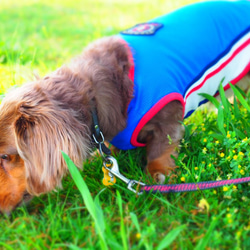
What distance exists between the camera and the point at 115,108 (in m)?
1.99

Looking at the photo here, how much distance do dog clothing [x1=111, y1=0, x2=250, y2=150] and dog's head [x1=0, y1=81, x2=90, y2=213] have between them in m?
0.44

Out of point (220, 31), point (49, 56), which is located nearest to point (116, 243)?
point (220, 31)

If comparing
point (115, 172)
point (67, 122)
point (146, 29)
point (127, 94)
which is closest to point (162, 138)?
point (127, 94)

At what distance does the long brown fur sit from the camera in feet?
5.60

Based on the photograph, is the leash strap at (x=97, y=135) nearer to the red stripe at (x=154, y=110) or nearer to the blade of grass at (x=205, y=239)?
the red stripe at (x=154, y=110)

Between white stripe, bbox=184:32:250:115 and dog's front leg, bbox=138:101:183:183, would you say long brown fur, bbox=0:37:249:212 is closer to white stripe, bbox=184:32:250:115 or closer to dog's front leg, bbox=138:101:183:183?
dog's front leg, bbox=138:101:183:183

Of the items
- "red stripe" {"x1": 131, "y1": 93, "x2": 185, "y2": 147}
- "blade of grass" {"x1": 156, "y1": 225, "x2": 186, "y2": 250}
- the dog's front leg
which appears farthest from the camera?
the dog's front leg

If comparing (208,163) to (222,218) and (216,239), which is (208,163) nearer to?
(222,218)

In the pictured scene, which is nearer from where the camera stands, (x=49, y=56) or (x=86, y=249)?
(x=86, y=249)

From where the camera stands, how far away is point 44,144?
170cm

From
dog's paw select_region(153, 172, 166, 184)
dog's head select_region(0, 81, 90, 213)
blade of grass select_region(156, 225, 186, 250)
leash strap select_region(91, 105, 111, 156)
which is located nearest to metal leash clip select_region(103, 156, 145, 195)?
leash strap select_region(91, 105, 111, 156)

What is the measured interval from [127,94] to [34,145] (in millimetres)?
674

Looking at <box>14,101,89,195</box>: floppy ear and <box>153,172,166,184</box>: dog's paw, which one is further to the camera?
<box>153,172,166,184</box>: dog's paw

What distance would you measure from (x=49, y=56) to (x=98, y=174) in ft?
8.51
